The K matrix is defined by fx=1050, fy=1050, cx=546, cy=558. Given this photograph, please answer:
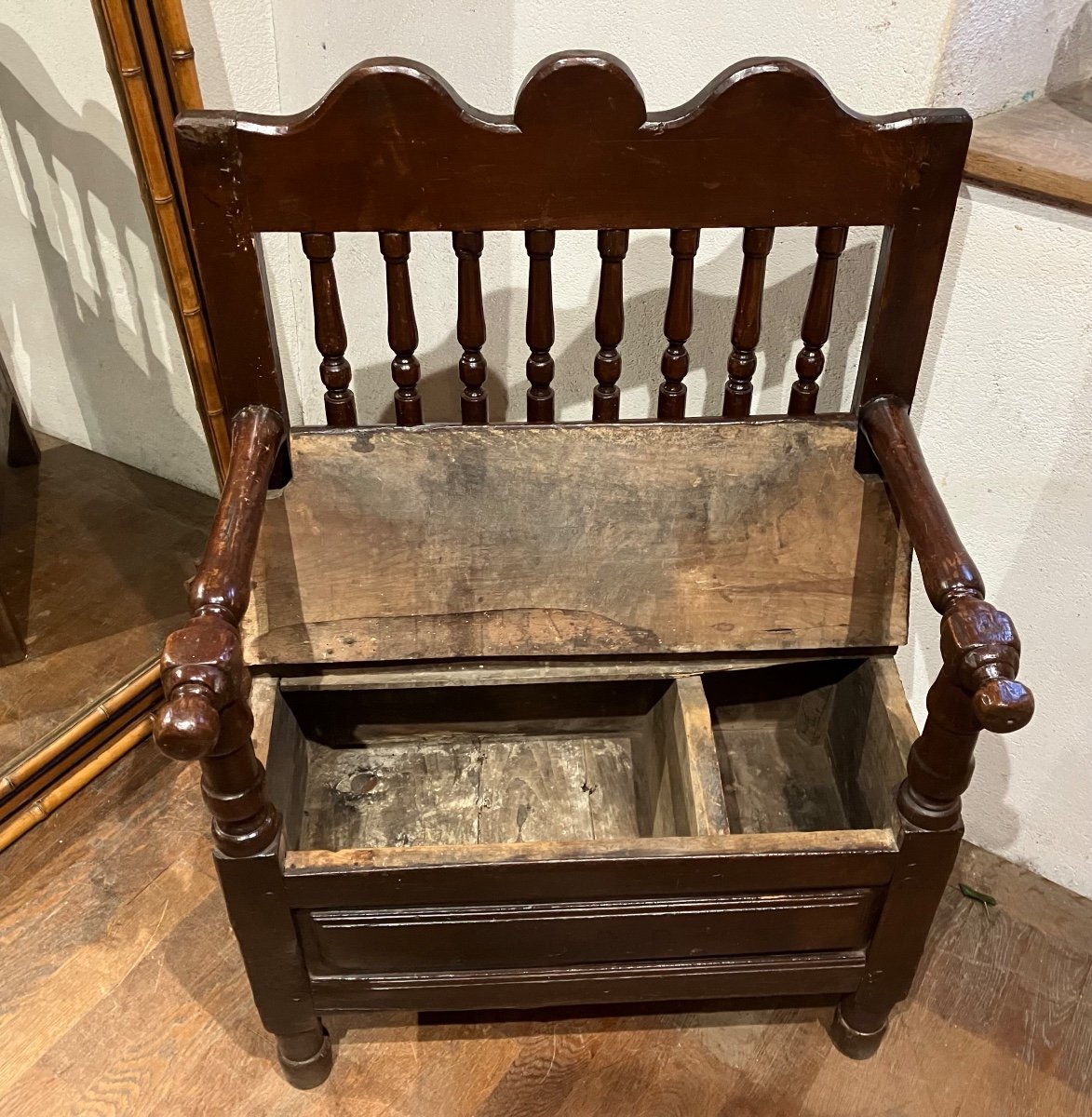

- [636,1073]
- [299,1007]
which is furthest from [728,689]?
[299,1007]

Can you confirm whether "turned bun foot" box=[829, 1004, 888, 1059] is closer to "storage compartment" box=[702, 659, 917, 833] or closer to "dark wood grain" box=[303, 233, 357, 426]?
"storage compartment" box=[702, 659, 917, 833]

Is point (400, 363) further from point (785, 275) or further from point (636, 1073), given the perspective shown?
point (636, 1073)

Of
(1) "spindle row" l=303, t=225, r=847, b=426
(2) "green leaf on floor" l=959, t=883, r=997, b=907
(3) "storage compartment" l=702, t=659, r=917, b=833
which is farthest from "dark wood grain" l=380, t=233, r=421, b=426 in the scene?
(2) "green leaf on floor" l=959, t=883, r=997, b=907

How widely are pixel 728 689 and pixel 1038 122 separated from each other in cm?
70

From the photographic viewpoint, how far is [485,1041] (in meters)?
1.25

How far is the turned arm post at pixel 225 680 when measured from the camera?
0.73m

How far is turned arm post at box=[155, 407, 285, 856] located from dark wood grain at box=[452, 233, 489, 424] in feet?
0.72

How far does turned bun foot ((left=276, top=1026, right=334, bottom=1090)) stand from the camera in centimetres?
112

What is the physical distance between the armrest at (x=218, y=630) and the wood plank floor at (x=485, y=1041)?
0.62m

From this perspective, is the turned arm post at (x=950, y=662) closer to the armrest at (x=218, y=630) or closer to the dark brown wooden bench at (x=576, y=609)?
the dark brown wooden bench at (x=576, y=609)

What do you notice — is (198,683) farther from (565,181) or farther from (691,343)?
(691,343)

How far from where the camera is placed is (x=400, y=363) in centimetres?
107

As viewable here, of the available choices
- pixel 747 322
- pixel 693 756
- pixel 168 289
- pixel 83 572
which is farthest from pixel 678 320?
pixel 83 572

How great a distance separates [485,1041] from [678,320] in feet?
2.82
